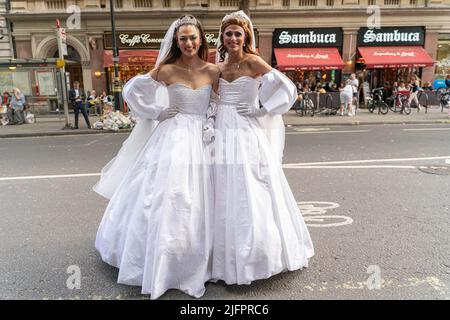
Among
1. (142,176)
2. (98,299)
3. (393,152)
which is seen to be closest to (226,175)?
(142,176)

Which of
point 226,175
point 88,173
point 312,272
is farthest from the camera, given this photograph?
point 88,173

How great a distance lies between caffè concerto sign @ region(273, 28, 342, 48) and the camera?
19.5 metres

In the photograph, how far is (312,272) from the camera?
302 centimetres

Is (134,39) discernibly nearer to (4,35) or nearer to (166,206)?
(4,35)

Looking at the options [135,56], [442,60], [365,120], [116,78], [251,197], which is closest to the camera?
[251,197]

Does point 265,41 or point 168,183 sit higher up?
point 265,41

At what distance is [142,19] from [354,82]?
11.3 m

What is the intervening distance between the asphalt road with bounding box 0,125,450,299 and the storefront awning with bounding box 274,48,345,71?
39.1 ft

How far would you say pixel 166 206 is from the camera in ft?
8.67

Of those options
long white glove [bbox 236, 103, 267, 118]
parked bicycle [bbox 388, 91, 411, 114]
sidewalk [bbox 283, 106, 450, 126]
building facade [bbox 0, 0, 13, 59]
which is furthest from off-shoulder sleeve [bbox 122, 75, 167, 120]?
building facade [bbox 0, 0, 13, 59]

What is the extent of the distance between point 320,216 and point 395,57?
60.2ft

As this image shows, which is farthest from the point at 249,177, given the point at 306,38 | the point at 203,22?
the point at 306,38

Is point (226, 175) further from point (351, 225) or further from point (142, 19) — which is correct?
point (142, 19)
